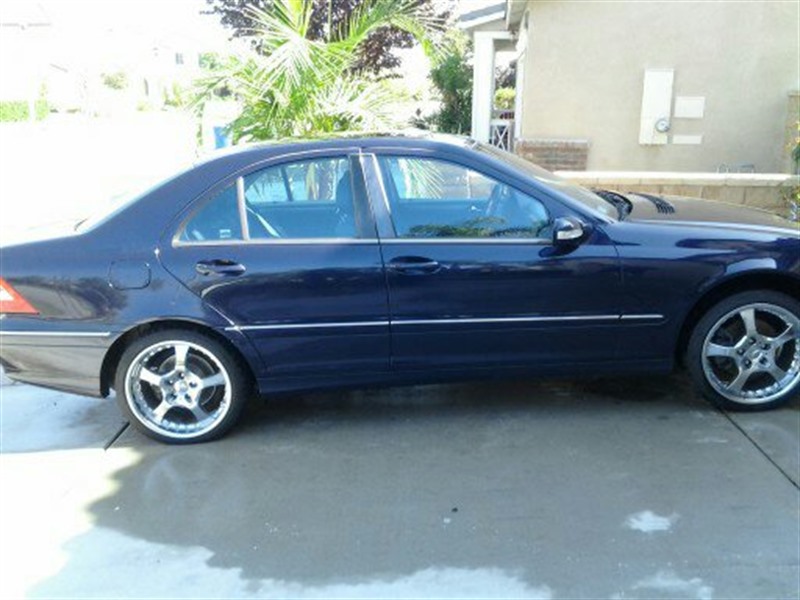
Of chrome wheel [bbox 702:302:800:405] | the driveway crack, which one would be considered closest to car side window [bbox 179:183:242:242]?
chrome wheel [bbox 702:302:800:405]

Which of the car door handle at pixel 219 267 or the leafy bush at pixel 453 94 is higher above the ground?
the leafy bush at pixel 453 94

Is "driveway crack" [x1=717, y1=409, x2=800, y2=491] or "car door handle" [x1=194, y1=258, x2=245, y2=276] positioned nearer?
"driveway crack" [x1=717, y1=409, x2=800, y2=491]

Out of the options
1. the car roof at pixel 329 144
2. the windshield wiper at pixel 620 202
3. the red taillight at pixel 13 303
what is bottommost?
the red taillight at pixel 13 303

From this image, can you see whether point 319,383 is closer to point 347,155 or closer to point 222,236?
point 222,236

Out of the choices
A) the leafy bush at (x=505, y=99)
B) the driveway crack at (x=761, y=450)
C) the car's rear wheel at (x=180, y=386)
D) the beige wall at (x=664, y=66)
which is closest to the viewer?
the driveway crack at (x=761, y=450)

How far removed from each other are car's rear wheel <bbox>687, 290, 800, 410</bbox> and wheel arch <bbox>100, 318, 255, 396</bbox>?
8.20 feet

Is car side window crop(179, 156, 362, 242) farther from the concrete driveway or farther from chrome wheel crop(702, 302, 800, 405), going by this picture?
chrome wheel crop(702, 302, 800, 405)

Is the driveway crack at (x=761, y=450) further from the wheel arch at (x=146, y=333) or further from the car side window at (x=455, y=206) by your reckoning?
the wheel arch at (x=146, y=333)

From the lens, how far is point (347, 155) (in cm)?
412

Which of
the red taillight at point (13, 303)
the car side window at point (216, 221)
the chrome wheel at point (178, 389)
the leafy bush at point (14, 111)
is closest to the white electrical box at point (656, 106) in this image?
the car side window at point (216, 221)

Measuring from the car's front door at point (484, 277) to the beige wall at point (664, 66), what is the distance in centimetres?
651

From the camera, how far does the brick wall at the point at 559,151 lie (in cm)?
998

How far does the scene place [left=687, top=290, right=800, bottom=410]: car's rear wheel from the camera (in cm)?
416

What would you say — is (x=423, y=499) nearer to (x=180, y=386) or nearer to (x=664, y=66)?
(x=180, y=386)
